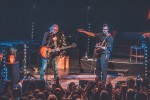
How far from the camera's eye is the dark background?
21594 millimetres

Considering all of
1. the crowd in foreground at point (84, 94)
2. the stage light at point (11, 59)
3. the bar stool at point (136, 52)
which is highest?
the bar stool at point (136, 52)

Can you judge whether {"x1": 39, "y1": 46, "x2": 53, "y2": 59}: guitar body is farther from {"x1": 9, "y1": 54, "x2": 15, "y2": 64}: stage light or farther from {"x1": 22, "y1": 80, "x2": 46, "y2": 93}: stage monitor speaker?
{"x1": 22, "y1": 80, "x2": 46, "y2": 93}: stage monitor speaker

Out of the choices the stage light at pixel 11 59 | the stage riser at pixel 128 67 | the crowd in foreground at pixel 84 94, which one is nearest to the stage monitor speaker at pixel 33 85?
the crowd in foreground at pixel 84 94

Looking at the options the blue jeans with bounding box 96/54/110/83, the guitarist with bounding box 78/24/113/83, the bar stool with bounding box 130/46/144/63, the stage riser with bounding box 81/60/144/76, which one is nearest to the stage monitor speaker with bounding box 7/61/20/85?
the guitarist with bounding box 78/24/113/83

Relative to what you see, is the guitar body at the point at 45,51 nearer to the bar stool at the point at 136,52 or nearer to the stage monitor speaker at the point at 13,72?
the stage monitor speaker at the point at 13,72

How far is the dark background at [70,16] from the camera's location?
Answer: 21594mm

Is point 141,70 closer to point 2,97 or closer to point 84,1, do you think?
point 84,1

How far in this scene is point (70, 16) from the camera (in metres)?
22.4

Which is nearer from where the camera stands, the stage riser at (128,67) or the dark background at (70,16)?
the stage riser at (128,67)

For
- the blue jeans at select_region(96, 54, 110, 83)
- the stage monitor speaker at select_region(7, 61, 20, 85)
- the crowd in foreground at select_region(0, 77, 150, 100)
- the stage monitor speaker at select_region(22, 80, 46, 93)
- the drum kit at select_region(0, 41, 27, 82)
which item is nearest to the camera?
the crowd in foreground at select_region(0, 77, 150, 100)

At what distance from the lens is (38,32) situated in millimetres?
22391

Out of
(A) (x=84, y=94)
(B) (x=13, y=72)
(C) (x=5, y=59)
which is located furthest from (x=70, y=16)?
(A) (x=84, y=94)

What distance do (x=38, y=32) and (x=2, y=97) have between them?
13629 millimetres

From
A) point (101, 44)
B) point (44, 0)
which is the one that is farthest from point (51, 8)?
point (101, 44)
